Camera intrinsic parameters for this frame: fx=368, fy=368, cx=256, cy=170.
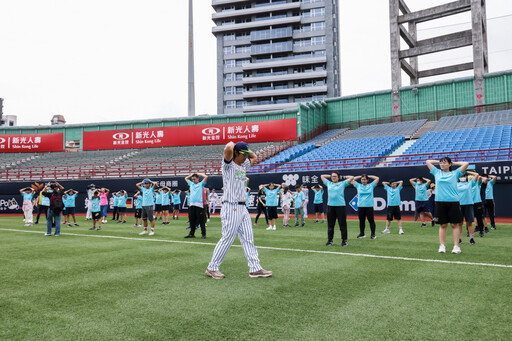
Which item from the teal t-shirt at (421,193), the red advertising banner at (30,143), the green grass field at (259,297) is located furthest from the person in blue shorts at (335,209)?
the red advertising banner at (30,143)

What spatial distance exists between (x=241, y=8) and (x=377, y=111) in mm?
52495

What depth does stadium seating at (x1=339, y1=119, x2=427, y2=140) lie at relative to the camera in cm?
3147

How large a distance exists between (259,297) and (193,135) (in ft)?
105

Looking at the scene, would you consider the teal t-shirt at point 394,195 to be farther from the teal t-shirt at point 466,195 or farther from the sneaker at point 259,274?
the sneaker at point 259,274

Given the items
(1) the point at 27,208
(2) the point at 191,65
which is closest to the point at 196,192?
(1) the point at 27,208

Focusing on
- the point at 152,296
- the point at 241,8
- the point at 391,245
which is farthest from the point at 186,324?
the point at 241,8

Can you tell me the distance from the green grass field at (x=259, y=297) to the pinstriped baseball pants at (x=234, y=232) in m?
0.30

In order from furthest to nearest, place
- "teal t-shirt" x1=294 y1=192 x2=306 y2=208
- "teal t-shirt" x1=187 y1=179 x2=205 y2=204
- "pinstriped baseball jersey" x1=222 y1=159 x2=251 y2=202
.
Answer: "teal t-shirt" x1=294 y1=192 x2=306 y2=208
"teal t-shirt" x1=187 y1=179 x2=205 y2=204
"pinstriped baseball jersey" x1=222 y1=159 x2=251 y2=202

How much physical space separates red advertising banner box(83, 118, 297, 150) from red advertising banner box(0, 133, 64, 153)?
3.68 meters

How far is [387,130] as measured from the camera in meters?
32.8

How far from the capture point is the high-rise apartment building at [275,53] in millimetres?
69938

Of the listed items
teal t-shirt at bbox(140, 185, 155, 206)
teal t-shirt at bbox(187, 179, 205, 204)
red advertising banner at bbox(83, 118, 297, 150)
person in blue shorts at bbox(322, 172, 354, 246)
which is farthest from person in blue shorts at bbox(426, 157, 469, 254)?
red advertising banner at bbox(83, 118, 297, 150)

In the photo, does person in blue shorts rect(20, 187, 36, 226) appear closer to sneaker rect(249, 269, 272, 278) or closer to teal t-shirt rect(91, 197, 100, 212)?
teal t-shirt rect(91, 197, 100, 212)

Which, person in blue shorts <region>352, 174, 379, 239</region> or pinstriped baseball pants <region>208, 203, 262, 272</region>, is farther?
person in blue shorts <region>352, 174, 379, 239</region>
